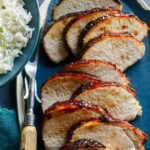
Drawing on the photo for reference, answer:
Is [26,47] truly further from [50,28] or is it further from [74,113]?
[74,113]

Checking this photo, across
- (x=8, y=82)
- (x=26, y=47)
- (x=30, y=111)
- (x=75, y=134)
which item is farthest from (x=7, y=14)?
(x=75, y=134)

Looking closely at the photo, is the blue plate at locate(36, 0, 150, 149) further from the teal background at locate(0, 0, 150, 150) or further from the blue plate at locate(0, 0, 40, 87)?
the blue plate at locate(0, 0, 40, 87)

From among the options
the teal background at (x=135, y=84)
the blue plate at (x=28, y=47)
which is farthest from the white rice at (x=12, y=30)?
the teal background at (x=135, y=84)

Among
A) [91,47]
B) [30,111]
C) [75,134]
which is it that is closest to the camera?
[75,134]

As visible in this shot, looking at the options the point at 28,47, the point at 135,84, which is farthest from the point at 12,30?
the point at 135,84

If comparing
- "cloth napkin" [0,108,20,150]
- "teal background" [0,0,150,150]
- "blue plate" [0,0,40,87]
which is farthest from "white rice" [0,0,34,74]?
"cloth napkin" [0,108,20,150]

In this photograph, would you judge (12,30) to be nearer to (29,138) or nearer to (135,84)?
(29,138)
